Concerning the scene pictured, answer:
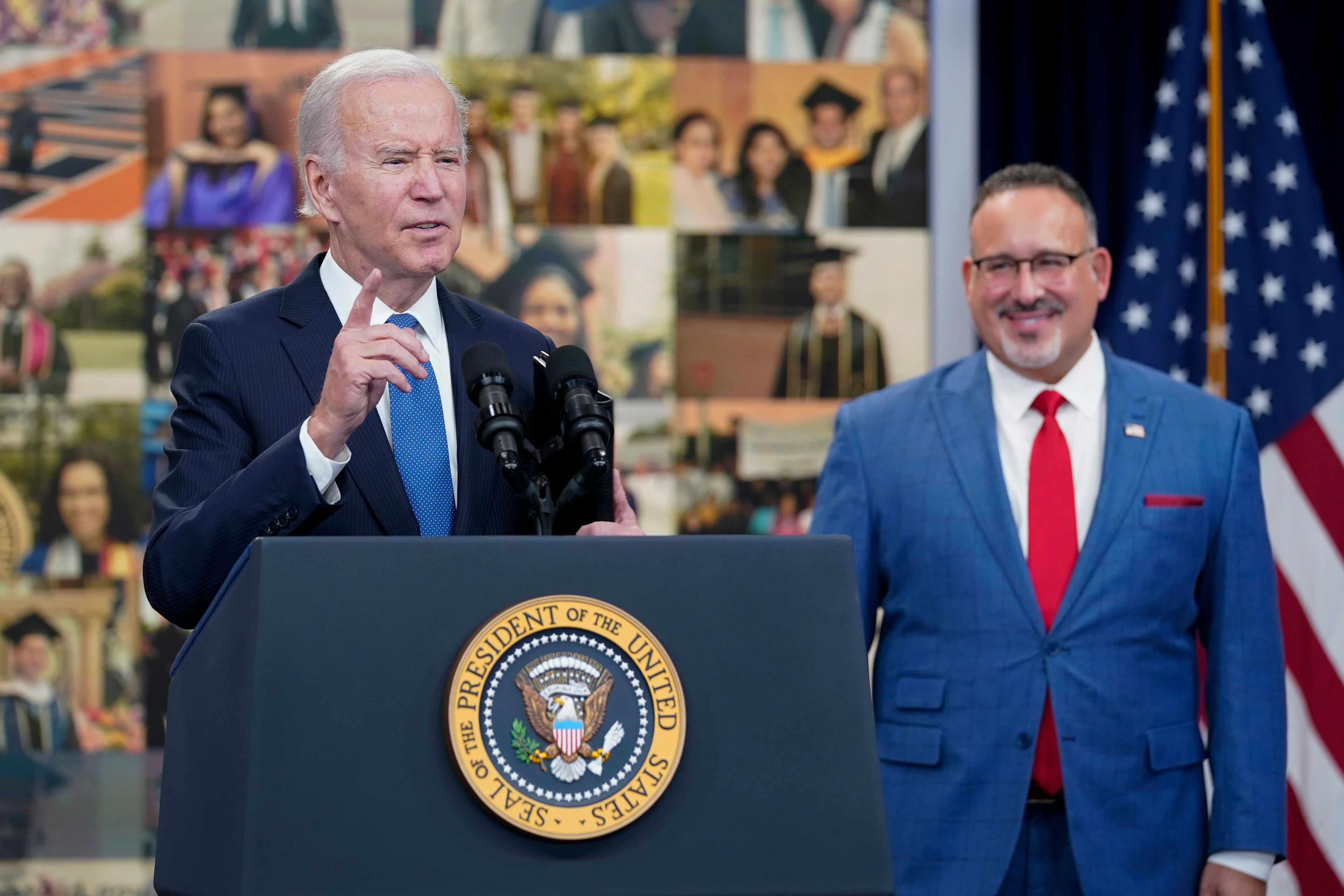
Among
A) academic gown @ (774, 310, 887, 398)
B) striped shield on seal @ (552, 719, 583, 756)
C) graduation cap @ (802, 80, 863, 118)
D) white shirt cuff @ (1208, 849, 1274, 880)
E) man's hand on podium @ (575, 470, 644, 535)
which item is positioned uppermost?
graduation cap @ (802, 80, 863, 118)

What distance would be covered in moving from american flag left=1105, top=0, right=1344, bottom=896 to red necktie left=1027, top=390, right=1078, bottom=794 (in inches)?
53.8

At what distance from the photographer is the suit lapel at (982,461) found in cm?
259

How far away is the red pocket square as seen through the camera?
2.61 metres

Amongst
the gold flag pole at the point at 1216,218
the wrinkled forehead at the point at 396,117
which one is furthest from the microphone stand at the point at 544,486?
the gold flag pole at the point at 1216,218

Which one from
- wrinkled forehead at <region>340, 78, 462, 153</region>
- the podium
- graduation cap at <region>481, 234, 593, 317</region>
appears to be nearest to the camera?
the podium

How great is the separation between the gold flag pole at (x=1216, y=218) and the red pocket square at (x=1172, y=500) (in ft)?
4.57

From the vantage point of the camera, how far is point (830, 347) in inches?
167

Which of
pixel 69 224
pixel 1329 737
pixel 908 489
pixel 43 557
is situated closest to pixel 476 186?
pixel 69 224

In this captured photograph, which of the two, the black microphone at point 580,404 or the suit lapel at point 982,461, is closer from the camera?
the black microphone at point 580,404

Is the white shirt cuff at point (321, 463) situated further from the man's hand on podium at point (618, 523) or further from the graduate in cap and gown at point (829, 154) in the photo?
the graduate in cap and gown at point (829, 154)

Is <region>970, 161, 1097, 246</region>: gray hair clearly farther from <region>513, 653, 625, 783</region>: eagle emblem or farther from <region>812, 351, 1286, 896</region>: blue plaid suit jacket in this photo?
<region>513, 653, 625, 783</region>: eagle emblem

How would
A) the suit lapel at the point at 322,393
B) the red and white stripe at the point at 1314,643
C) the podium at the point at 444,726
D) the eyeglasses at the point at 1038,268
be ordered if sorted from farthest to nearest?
the red and white stripe at the point at 1314,643, the eyeglasses at the point at 1038,268, the suit lapel at the point at 322,393, the podium at the point at 444,726

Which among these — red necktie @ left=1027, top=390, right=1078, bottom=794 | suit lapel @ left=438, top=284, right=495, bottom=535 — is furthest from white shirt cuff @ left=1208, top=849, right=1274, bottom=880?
suit lapel @ left=438, top=284, right=495, bottom=535

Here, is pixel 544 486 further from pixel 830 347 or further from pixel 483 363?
pixel 830 347
